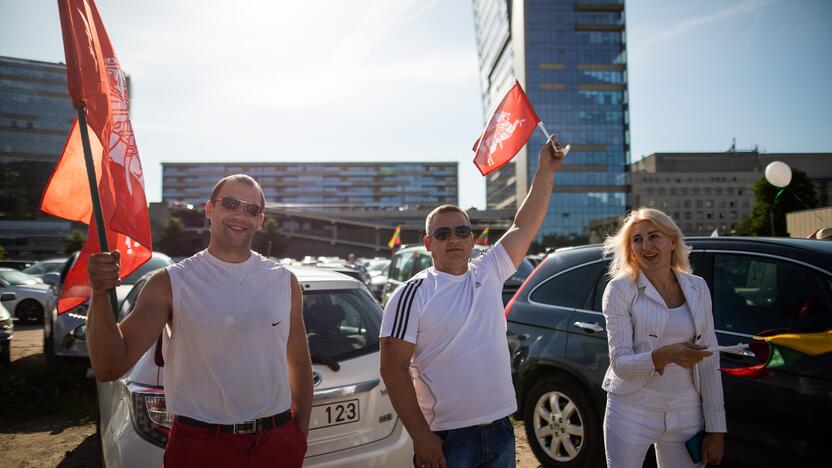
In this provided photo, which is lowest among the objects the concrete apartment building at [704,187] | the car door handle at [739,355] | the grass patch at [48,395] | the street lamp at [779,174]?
the grass patch at [48,395]

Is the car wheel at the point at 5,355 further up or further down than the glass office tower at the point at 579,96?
further down

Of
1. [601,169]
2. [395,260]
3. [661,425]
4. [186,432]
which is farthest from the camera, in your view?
[601,169]

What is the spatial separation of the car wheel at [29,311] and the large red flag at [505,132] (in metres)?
14.4

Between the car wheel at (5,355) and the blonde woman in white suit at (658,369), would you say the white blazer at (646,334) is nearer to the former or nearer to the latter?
the blonde woman in white suit at (658,369)

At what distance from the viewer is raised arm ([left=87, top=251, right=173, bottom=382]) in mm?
1809

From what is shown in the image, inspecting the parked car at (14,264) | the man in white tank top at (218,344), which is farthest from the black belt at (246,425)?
the parked car at (14,264)

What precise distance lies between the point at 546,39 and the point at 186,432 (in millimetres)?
98680

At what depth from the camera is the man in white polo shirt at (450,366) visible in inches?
79.9

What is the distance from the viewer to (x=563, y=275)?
13.9ft

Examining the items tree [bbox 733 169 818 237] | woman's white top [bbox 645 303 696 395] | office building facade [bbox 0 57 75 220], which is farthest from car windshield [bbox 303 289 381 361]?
office building facade [bbox 0 57 75 220]

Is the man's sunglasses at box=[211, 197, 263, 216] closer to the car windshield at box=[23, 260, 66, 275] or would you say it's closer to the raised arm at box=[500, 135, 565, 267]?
the raised arm at box=[500, 135, 565, 267]

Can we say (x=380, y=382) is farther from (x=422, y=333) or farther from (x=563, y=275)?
(x=563, y=275)

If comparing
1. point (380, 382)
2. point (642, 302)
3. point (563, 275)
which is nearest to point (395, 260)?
point (563, 275)

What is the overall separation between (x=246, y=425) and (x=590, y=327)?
258cm
